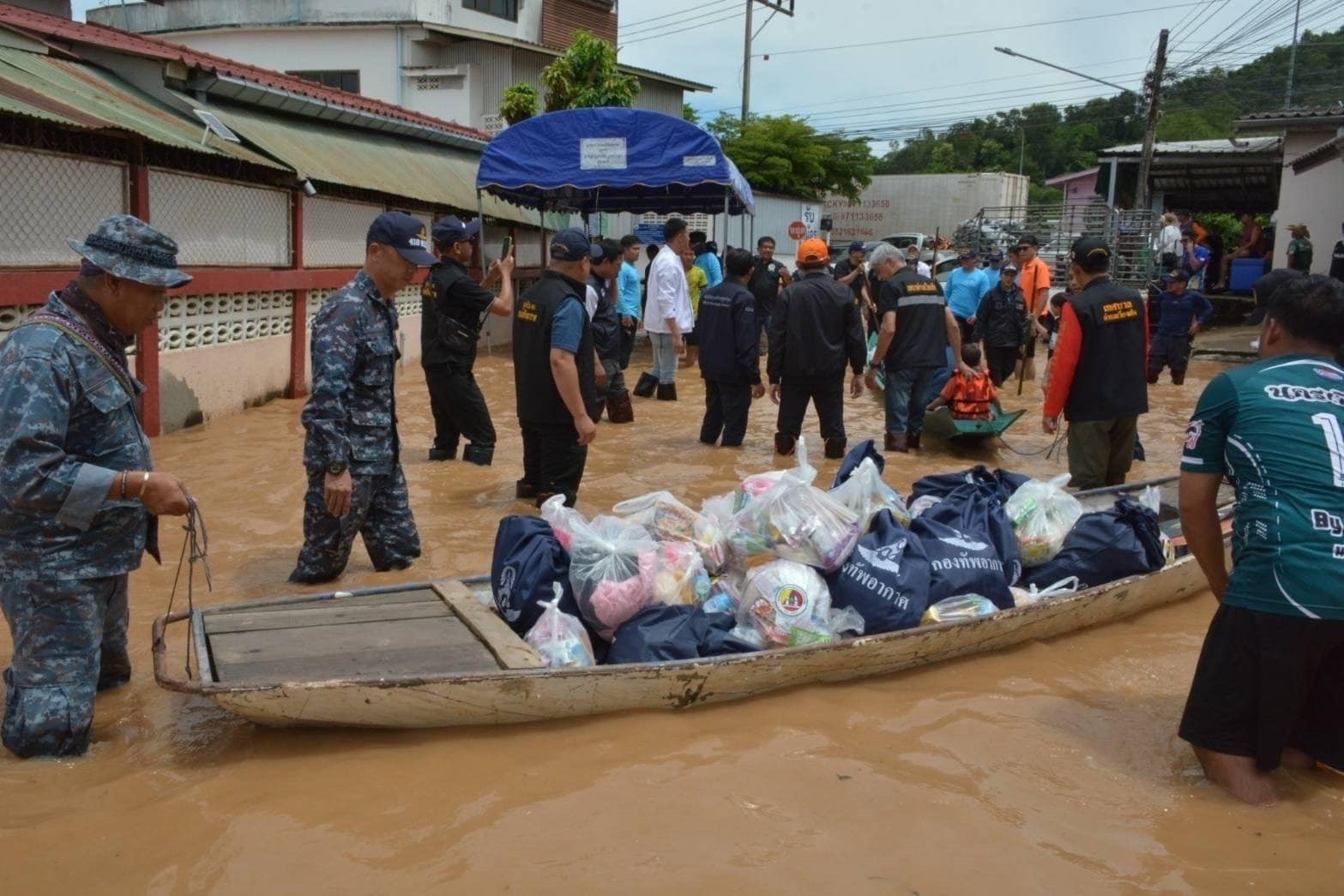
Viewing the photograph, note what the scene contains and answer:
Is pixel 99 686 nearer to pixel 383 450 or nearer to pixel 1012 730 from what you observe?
pixel 383 450

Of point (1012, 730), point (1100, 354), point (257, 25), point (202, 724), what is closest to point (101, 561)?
point (202, 724)

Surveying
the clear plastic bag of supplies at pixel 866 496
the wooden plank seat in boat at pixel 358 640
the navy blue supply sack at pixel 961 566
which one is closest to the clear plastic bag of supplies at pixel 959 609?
→ the navy blue supply sack at pixel 961 566

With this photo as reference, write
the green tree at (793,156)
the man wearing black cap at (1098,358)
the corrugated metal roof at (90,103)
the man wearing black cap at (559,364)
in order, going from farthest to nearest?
1. the green tree at (793,156)
2. the corrugated metal roof at (90,103)
3. the man wearing black cap at (1098,358)
4. the man wearing black cap at (559,364)

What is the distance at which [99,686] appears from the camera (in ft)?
13.6

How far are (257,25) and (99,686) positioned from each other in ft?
87.2

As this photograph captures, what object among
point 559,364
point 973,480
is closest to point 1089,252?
point 973,480

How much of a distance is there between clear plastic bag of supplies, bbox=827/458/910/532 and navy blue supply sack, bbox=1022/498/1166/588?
0.86 meters

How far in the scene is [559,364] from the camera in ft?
19.3

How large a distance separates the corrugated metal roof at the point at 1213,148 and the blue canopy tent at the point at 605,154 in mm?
14513

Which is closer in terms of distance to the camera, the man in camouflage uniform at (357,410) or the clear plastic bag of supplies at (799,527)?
the clear plastic bag of supplies at (799,527)

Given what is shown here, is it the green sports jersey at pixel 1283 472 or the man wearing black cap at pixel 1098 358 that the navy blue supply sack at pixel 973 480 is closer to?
the man wearing black cap at pixel 1098 358

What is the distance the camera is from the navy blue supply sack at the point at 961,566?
469 centimetres

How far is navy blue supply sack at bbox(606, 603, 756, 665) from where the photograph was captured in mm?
4133

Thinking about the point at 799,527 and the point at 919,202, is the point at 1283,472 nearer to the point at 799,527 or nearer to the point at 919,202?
the point at 799,527
